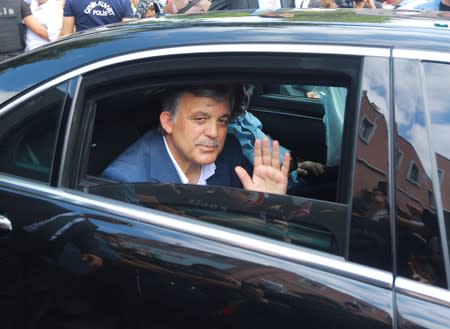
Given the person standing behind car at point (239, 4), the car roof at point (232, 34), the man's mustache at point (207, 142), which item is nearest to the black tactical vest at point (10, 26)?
the person standing behind car at point (239, 4)

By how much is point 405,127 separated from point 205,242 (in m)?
0.60

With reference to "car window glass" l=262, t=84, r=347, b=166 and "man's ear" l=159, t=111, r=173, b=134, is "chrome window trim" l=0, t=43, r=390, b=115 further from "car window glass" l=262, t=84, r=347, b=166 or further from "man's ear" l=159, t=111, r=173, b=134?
"man's ear" l=159, t=111, r=173, b=134

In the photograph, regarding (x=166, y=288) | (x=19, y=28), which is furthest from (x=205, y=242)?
(x=19, y=28)

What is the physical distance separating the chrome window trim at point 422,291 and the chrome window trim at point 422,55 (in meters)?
0.55

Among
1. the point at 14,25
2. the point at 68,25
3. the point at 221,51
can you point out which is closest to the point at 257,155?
the point at 221,51

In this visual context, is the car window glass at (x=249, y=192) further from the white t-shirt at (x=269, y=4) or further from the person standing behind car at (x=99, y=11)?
the person standing behind car at (x=99, y=11)

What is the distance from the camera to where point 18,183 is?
2193 millimetres

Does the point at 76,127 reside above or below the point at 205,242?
above

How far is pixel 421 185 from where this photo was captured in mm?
1721

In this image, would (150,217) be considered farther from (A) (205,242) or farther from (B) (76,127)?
(B) (76,127)

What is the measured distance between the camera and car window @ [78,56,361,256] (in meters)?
1.85

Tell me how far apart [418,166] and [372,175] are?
112 millimetres

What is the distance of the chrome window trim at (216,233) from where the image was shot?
1731 mm

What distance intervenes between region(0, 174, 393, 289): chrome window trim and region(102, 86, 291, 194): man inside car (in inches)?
8.2
